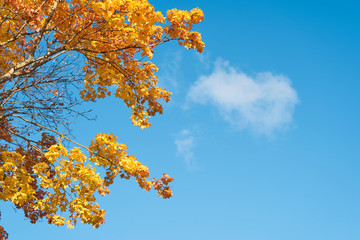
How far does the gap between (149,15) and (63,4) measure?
2.31 metres

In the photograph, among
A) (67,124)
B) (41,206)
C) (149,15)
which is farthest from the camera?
(67,124)

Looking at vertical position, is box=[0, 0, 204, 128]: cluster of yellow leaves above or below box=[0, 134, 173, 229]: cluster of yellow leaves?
above

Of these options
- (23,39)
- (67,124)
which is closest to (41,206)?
(67,124)

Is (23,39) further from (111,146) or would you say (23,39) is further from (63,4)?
(111,146)

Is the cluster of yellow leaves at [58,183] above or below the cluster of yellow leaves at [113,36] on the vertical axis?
below

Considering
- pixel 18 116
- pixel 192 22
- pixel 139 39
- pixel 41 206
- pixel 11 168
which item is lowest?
pixel 41 206

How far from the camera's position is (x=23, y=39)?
27.6 ft

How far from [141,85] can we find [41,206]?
11.7 ft

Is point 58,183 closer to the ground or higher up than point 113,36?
closer to the ground

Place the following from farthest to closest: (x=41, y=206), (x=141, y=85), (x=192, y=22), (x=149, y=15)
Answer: (x=141, y=85) → (x=192, y=22) → (x=149, y=15) → (x=41, y=206)

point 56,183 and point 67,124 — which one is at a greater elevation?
point 67,124

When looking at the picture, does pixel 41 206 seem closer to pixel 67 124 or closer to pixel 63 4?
pixel 67 124

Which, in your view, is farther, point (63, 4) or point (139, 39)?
point (63, 4)

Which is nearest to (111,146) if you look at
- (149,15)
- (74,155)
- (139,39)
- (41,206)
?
(74,155)
